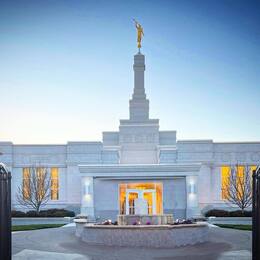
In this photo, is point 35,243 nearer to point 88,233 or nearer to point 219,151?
point 88,233

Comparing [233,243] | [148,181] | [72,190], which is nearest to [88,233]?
[233,243]

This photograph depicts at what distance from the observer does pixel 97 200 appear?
29.2m

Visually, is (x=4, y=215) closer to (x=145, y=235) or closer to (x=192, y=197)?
(x=145, y=235)

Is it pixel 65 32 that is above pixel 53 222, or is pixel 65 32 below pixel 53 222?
above

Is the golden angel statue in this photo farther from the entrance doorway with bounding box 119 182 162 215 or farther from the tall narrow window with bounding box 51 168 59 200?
the entrance doorway with bounding box 119 182 162 215

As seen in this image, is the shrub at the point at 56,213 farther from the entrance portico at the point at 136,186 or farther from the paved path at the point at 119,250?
the paved path at the point at 119,250

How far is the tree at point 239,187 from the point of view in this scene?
29.2 meters

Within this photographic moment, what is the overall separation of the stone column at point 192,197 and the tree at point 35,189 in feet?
33.3

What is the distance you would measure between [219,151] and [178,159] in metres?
3.21

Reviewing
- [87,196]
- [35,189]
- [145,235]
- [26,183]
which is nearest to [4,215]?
[145,235]

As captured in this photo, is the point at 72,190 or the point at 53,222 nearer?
the point at 53,222

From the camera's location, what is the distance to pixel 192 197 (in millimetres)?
28969

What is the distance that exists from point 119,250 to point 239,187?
17807mm

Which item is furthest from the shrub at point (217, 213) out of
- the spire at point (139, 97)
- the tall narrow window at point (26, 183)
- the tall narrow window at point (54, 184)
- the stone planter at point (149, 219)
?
the tall narrow window at point (26, 183)
